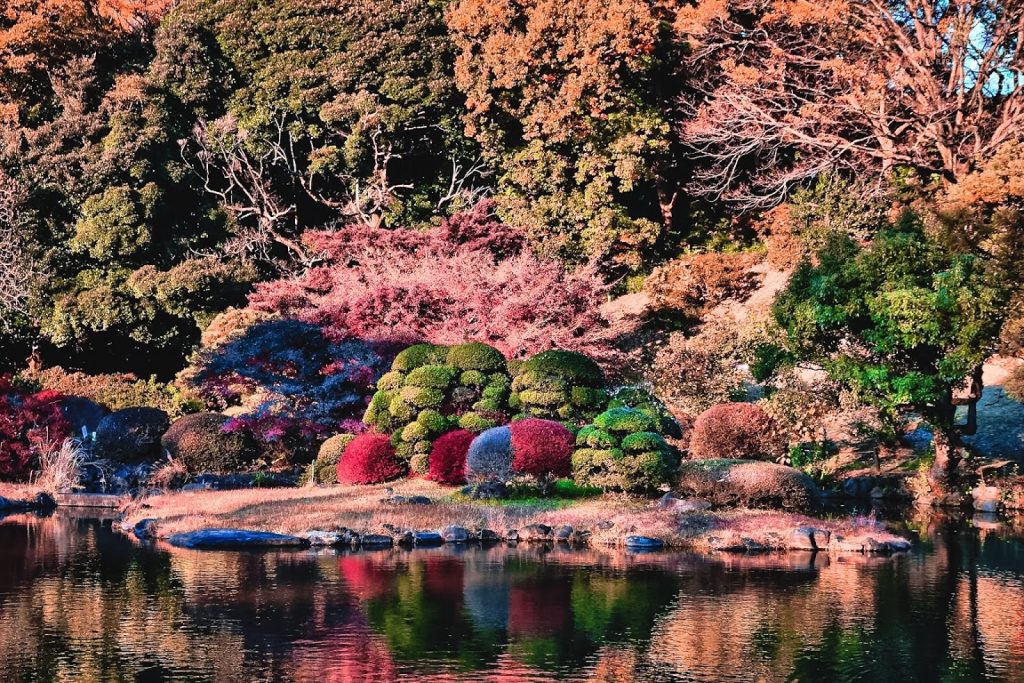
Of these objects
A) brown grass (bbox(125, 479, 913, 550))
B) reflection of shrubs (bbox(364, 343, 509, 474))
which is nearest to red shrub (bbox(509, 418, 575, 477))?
brown grass (bbox(125, 479, 913, 550))

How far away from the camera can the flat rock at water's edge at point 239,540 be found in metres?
17.1

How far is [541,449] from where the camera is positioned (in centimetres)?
2012

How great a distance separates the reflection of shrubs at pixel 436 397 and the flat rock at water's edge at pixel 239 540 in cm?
482

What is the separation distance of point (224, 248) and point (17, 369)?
661 centimetres

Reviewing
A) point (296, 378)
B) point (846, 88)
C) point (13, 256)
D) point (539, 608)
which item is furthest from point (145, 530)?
point (846, 88)

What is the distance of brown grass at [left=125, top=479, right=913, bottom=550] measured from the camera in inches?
689

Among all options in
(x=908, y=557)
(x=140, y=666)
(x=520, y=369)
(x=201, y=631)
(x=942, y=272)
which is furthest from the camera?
(x=520, y=369)

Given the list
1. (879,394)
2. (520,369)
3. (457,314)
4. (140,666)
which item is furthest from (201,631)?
(457,314)

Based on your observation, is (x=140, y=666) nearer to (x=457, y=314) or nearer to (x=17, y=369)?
(x=457, y=314)

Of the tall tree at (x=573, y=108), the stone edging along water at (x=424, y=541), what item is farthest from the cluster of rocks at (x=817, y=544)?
the tall tree at (x=573, y=108)

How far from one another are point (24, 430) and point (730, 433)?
1334cm

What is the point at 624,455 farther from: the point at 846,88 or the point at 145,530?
the point at 846,88

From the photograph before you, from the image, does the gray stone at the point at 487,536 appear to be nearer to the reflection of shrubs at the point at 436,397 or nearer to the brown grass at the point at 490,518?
the brown grass at the point at 490,518

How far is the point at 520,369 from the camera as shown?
22.4 meters
